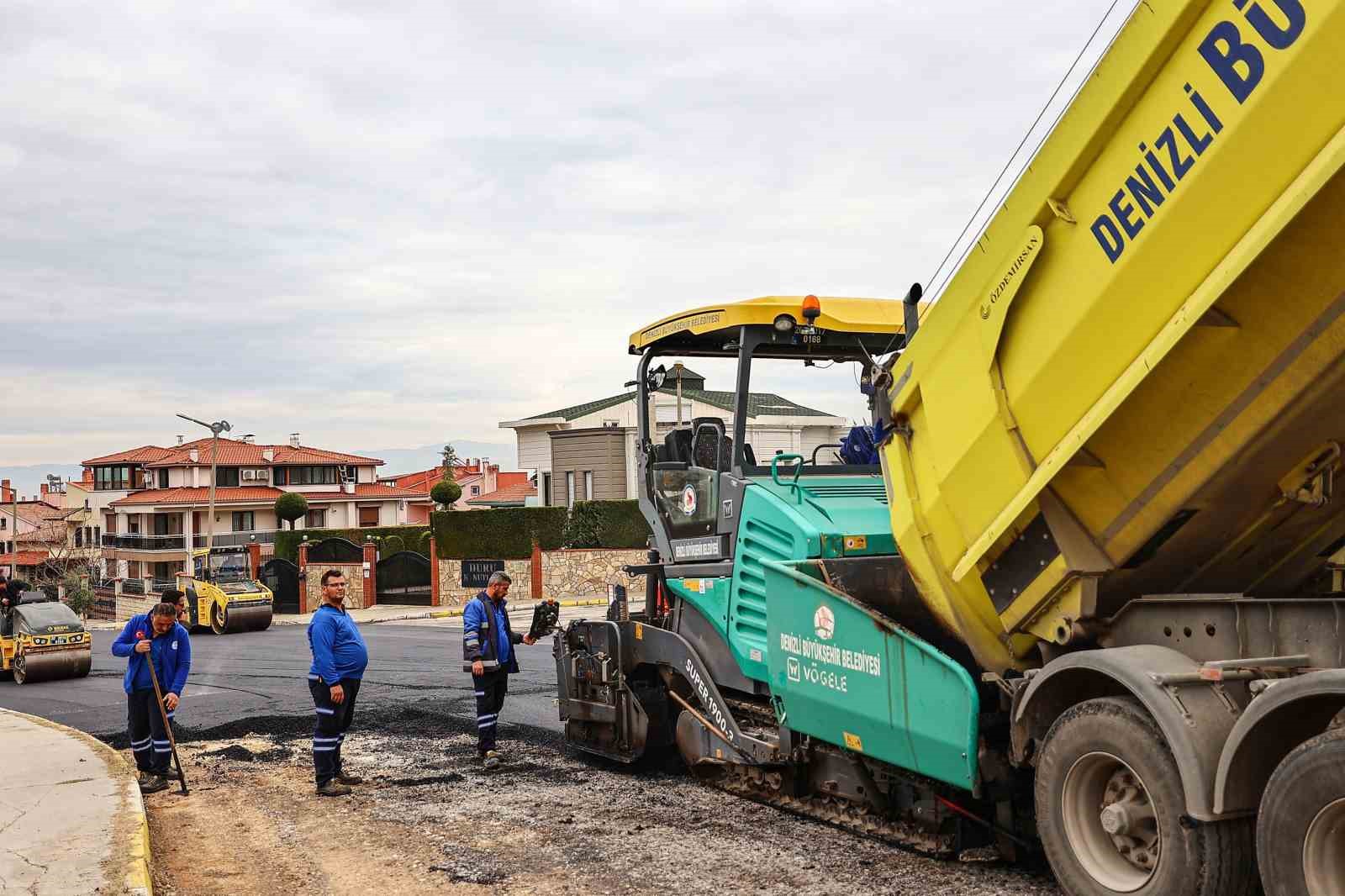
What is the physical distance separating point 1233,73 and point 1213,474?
134 cm

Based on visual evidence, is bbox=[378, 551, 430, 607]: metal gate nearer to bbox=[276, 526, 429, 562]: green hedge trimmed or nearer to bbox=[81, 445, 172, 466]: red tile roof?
bbox=[276, 526, 429, 562]: green hedge trimmed

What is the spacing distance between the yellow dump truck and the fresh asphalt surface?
5259mm

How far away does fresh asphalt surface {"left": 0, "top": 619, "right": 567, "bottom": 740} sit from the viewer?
11.9m

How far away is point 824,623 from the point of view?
5957mm

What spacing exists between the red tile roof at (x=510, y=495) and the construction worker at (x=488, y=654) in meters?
57.7

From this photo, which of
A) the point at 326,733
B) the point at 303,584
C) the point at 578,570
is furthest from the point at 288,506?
the point at 326,733

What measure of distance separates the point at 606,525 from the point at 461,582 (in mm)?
4295

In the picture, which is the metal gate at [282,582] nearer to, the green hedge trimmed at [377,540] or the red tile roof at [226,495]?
the green hedge trimmed at [377,540]

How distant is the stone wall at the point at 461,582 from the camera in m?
33.5

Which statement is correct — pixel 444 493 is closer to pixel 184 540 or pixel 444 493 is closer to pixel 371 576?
pixel 371 576

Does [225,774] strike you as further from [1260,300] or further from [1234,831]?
[1260,300]

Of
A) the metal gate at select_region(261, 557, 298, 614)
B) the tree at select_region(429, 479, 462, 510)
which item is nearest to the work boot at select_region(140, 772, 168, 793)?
the metal gate at select_region(261, 557, 298, 614)

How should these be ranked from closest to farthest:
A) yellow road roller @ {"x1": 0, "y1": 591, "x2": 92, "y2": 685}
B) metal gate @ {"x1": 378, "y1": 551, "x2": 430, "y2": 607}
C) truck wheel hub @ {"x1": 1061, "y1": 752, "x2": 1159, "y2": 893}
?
truck wheel hub @ {"x1": 1061, "y1": 752, "x2": 1159, "y2": 893}
yellow road roller @ {"x1": 0, "y1": 591, "x2": 92, "y2": 685}
metal gate @ {"x1": 378, "y1": 551, "x2": 430, "y2": 607}

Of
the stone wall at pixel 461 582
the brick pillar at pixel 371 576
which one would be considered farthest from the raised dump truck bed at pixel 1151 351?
the brick pillar at pixel 371 576
